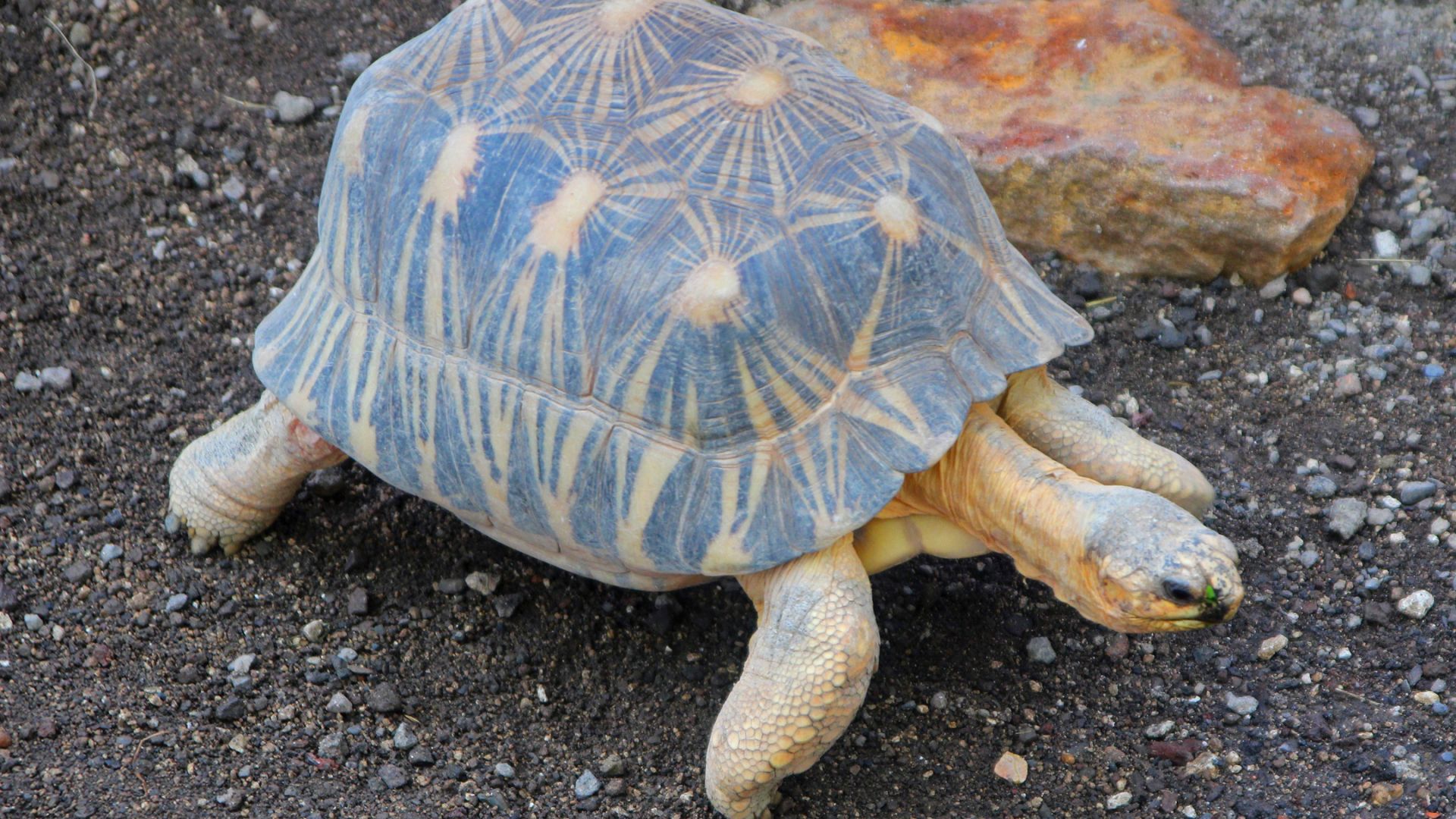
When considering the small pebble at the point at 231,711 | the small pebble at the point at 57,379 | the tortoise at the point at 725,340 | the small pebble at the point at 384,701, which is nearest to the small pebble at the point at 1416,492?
the tortoise at the point at 725,340

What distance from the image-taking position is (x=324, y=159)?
4668 millimetres

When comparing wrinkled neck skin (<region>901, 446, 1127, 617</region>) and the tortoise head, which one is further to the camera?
wrinkled neck skin (<region>901, 446, 1127, 617</region>)

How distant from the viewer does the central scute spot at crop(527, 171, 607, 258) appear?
112 inches

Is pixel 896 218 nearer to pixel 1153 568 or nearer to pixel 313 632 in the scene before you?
pixel 1153 568

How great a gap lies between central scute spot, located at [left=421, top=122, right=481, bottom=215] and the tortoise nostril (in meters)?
1.74

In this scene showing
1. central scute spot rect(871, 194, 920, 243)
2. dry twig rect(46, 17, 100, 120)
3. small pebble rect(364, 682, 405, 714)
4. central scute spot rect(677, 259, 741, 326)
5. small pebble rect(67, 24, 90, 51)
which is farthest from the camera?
small pebble rect(67, 24, 90, 51)

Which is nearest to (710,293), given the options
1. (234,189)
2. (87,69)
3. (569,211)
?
(569,211)

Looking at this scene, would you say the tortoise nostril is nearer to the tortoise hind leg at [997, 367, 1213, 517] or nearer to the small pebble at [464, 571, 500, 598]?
the tortoise hind leg at [997, 367, 1213, 517]

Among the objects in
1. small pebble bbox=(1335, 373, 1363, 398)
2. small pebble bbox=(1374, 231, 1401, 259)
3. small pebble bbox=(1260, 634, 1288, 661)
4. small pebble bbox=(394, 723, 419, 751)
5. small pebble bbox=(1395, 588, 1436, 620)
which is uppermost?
small pebble bbox=(1374, 231, 1401, 259)

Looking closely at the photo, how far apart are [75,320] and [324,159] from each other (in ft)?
3.37

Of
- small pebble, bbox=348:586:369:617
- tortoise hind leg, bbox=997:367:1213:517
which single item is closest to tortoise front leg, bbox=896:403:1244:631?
tortoise hind leg, bbox=997:367:1213:517

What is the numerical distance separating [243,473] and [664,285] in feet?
4.89

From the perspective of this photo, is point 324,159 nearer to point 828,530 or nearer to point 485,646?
point 485,646

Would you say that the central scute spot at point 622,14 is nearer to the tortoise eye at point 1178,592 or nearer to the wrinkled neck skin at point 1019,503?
the wrinkled neck skin at point 1019,503
